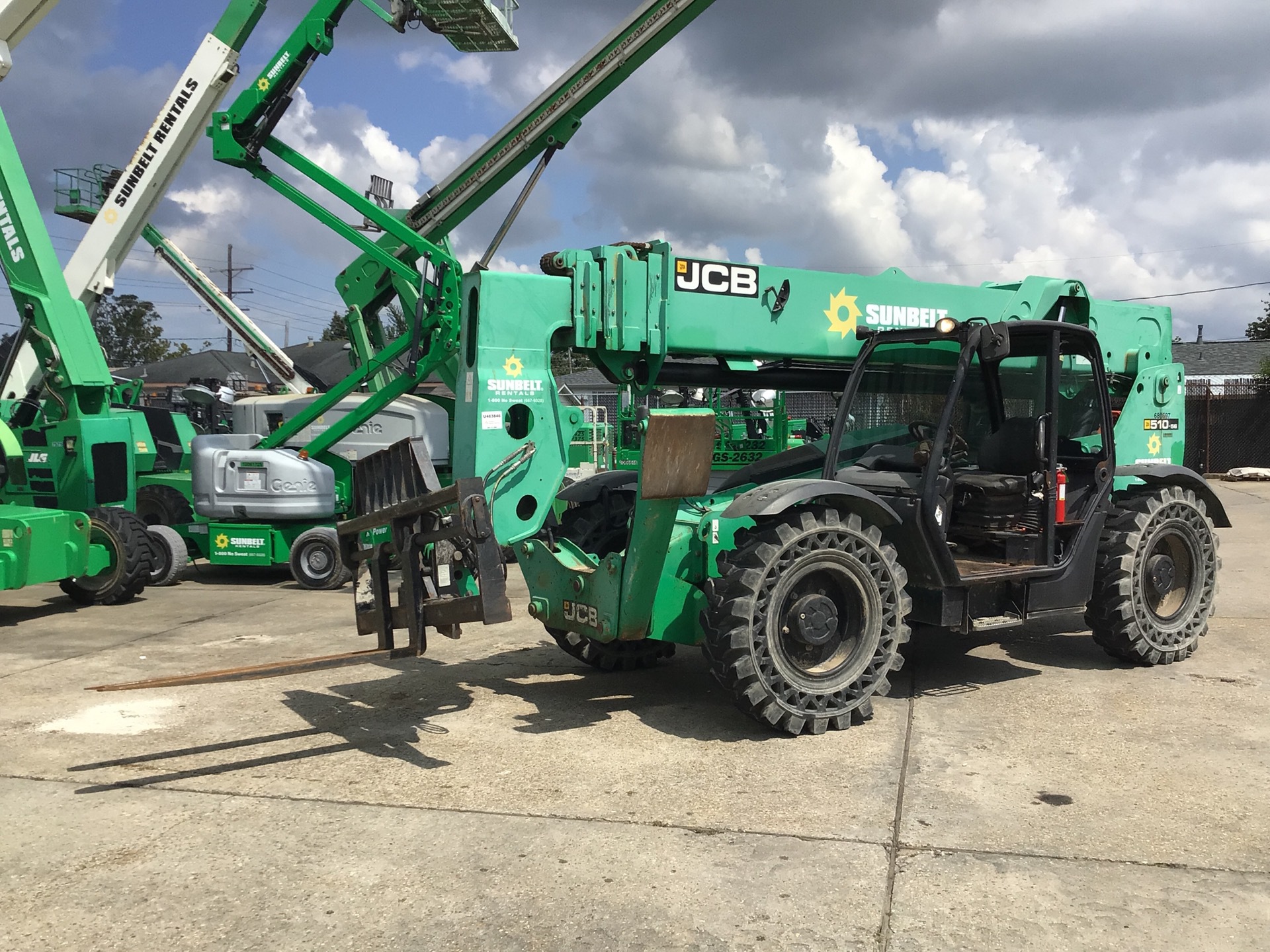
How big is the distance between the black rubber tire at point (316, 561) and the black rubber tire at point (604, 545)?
5233 mm

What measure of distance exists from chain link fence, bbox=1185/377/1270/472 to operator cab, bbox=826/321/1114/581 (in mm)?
20992

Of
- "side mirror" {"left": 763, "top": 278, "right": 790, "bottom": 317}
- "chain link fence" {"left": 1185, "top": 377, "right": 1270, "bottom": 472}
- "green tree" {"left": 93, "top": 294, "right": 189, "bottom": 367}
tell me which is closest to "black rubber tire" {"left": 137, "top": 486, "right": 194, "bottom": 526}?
"side mirror" {"left": 763, "top": 278, "right": 790, "bottom": 317}

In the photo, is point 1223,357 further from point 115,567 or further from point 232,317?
point 115,567

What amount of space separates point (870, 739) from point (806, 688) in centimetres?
42

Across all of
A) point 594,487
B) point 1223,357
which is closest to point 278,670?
point 594,487

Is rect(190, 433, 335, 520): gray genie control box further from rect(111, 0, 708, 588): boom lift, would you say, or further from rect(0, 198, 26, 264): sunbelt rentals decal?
rect(0, 198, 26, 264): sunbelt rentals decal

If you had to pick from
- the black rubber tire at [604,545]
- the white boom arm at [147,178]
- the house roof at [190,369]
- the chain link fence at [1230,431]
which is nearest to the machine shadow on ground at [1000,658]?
the black rubber tire at [604,545]

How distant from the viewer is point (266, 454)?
11.6 meters

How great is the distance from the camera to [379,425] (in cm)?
1288

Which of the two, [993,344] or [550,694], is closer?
[993,344]

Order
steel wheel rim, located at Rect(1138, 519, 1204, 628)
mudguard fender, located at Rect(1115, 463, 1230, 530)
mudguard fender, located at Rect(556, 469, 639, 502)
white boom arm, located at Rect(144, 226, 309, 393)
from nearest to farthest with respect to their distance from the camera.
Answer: mudguard fender, located at Rect(556, 469, 639, 502)
steel wheel rim, located at Rect(1138, 519, 1204, 628)
mudguard fender, located at Rect(1115, 463, 1230, 530)
white boom arm, located at Rect(144, 226, 309, 393)

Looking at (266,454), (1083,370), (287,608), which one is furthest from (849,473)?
(266,454)

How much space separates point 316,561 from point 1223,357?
46.2 m

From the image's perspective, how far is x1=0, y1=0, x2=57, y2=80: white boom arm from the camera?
11.4m
